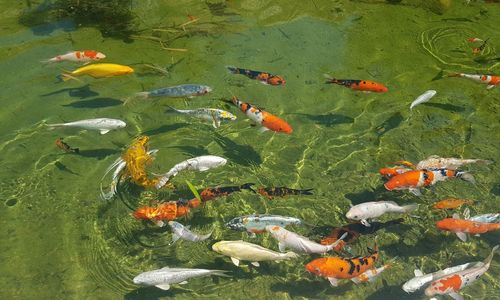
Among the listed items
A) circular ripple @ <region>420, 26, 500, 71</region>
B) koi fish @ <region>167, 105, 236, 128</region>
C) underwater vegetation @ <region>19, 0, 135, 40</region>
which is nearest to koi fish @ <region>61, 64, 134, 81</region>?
koi fish @ <region>167, 105, 236, 128</region>

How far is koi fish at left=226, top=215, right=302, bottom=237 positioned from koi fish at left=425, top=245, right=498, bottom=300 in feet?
5.73

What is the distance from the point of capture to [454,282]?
512 centimetres

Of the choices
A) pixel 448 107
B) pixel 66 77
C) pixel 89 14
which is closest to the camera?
Answer: pixel 66 77

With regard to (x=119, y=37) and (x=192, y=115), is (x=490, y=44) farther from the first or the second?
(x=119, y=37)

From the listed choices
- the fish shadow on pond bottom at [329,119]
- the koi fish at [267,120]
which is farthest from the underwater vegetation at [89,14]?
the fish shadow on pond bottom at [329,119]

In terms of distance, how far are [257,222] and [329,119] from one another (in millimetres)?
2953

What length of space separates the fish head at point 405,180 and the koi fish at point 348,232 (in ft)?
1.76

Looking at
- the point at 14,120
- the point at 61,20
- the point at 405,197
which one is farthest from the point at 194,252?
the point at 61,20

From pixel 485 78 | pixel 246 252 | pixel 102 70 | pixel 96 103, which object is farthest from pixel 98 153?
pixel 485 78

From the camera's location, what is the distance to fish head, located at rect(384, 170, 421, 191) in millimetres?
5969

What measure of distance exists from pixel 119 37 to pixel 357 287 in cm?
652

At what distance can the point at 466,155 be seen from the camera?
23.9ft

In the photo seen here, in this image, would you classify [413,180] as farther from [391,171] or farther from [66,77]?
[66,77]

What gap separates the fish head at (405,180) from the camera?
5.97 m
